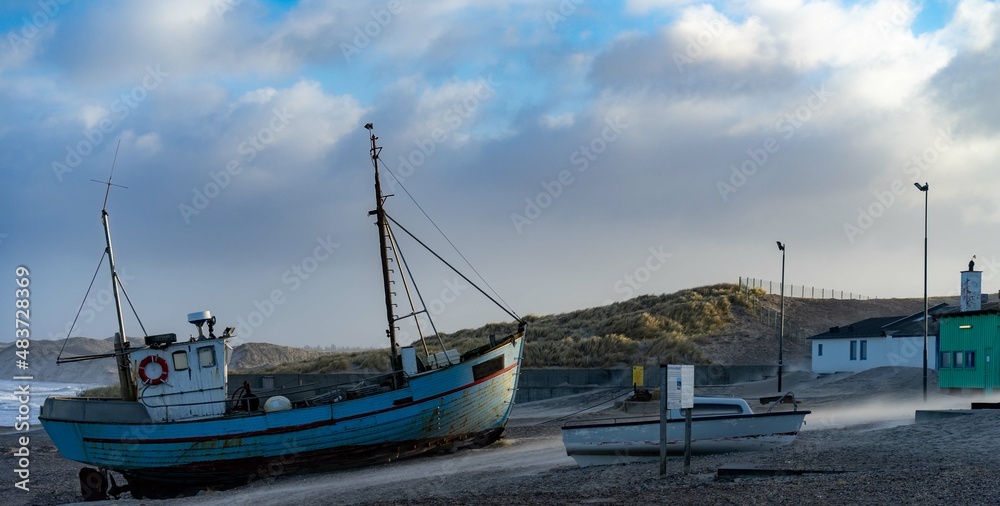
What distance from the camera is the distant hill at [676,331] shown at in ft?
210

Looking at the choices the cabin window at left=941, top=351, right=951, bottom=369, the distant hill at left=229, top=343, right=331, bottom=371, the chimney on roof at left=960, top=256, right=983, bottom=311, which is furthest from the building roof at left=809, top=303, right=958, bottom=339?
the distant hill at left=229, top=343, right=331, bottom=371

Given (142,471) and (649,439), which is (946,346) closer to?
(649,439)

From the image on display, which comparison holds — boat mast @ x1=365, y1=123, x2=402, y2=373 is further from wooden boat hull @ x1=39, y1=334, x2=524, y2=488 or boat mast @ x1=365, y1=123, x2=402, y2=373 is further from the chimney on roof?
the chimney on roof

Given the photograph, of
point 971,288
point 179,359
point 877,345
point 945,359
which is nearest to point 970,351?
point 945,359

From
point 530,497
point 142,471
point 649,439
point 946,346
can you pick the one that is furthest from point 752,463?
point 946,346

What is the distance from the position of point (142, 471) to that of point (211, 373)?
3.21 meters

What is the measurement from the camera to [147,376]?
2577cm

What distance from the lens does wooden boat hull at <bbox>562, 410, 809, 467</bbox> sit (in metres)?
21.3

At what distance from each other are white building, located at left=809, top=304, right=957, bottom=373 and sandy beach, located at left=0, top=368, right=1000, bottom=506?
47.7 feet

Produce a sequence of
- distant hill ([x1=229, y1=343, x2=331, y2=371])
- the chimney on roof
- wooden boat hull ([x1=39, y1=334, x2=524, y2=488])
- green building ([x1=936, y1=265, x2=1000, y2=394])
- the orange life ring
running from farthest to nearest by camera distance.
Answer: distant hill ([x1=229, y1=343, x2=331, y2=371]), the chimney on roof, green building ([x1=936, y1=265, x2=1000, y2=394]), the orange life ring, wooden boat hull ([x1=39, y1=334, x2=524, y2=488])

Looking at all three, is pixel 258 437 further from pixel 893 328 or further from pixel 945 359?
pixel 893 328

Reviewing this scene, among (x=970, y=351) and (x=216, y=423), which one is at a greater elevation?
(x=970, y=351)

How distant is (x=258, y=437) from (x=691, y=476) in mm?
12615

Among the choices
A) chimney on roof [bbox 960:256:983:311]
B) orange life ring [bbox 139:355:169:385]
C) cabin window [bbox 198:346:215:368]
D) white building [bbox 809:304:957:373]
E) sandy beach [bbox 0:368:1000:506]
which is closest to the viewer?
sandy beach [bbox 0:368:1000:506]
